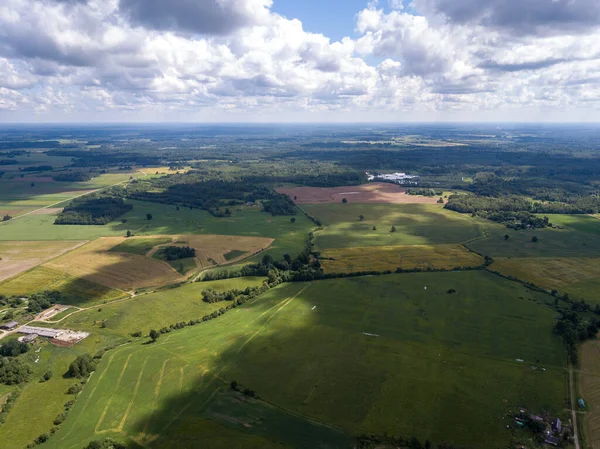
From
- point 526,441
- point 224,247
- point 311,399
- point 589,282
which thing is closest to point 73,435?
Answer: point 311,399

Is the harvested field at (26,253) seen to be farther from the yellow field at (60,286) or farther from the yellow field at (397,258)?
the yellow field at (397,258)

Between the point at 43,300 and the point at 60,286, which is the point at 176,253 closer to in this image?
the point at 60,286

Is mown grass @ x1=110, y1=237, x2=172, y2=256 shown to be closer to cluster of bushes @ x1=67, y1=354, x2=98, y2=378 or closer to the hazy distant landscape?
the hazy distant landscape

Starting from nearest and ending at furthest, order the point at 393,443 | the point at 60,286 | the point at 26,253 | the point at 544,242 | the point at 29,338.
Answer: the point at 393,443 → the point at 29,338 → the point at 60,286 → the point at 26,253 → the point at 544,242

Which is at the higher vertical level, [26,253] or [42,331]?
[26,253]

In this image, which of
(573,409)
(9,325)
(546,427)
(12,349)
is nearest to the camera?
(546,427)

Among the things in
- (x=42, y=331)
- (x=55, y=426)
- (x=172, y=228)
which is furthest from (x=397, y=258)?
(x=55, y=426)
